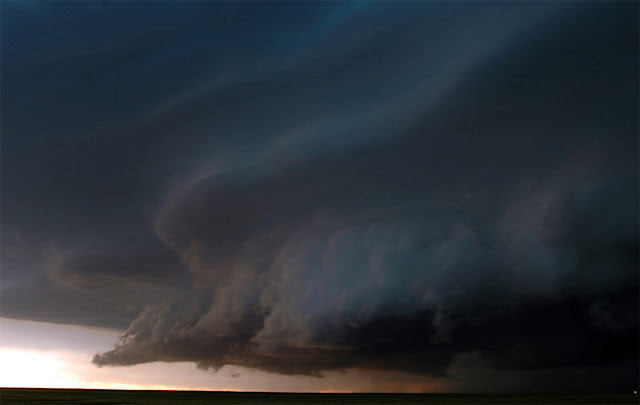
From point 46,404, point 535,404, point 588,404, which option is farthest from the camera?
point 535,404

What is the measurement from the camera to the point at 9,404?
412 ft

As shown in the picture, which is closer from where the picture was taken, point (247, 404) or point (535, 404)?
point (247, 404)

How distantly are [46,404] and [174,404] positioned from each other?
2922 centimetres

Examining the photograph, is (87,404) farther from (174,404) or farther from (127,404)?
(174,404)

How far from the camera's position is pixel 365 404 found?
152 m

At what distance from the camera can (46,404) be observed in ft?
402

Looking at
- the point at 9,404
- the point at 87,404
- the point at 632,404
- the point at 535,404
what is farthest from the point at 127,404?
the point at 632,404

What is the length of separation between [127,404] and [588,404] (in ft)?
344

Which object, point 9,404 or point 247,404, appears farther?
point 247,404

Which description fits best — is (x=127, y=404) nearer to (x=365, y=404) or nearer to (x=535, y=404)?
(x=365, y=404)

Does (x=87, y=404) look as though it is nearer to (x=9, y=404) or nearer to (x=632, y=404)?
(x=9, y=404)

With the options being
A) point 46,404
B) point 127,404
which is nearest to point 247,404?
point 127,404

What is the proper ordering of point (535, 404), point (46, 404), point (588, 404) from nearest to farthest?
1. point (46, 404)
2. point (588, 404)
3. point (535, 404)

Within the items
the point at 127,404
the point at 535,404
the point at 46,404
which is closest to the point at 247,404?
the point at 127,404
